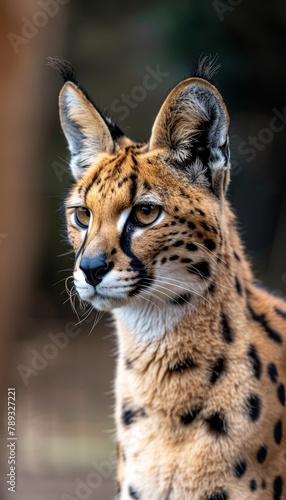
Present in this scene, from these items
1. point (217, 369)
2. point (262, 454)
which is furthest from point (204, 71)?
point (262, 454)

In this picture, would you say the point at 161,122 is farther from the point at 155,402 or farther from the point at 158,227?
the point at 155,402

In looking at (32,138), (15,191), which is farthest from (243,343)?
(32,138)

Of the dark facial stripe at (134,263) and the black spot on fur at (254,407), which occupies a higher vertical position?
the dark facial stripe at (134,263)

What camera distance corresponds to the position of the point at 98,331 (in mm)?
14727

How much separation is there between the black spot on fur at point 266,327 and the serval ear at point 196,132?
765mm

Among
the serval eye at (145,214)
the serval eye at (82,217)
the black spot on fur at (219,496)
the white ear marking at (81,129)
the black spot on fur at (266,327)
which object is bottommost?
the black spot on fur at (219,496)

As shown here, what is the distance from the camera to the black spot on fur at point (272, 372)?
16.5 ft

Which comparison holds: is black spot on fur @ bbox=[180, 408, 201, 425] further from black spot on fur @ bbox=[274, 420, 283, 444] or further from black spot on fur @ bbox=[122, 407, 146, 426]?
black spot on fur @ bbox=[274, 420, 283, 444]

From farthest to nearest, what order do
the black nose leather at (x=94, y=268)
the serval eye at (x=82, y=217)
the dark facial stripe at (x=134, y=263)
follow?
the serval eye at (x=82, y=217) → the dark facial stripe at (x=134, y=263) → the black nose leather at (x=94, y=268)

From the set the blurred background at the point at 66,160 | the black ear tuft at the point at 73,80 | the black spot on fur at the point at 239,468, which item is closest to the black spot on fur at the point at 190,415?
the black spot on fur at the point at 239,468

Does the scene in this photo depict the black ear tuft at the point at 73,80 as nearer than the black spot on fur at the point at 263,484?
No

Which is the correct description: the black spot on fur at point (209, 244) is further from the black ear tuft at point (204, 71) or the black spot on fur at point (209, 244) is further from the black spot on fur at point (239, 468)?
the black spot on fur at point (239, 468)

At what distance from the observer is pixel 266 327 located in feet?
17.3

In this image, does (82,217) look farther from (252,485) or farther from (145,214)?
(252,485)
